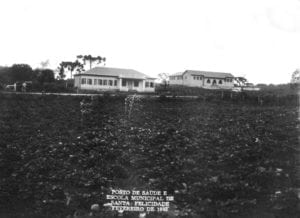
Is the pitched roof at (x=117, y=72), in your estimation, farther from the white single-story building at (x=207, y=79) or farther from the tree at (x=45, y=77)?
the white single-story building at (x=207, y=79)

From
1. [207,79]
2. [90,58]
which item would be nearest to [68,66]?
[90,58]

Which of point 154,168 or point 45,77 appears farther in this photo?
point 45,77

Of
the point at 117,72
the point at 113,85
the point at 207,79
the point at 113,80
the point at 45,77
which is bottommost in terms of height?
the point at 113,85

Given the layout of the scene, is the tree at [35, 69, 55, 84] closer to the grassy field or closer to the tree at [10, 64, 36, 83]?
the tree at [10, 64, 36, 83]

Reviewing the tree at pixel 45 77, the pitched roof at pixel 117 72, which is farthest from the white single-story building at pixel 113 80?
the tree at pixel 45 77

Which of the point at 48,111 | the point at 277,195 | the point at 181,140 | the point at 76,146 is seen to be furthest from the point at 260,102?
the point at 277,195

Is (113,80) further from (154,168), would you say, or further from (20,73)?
(154,168)
